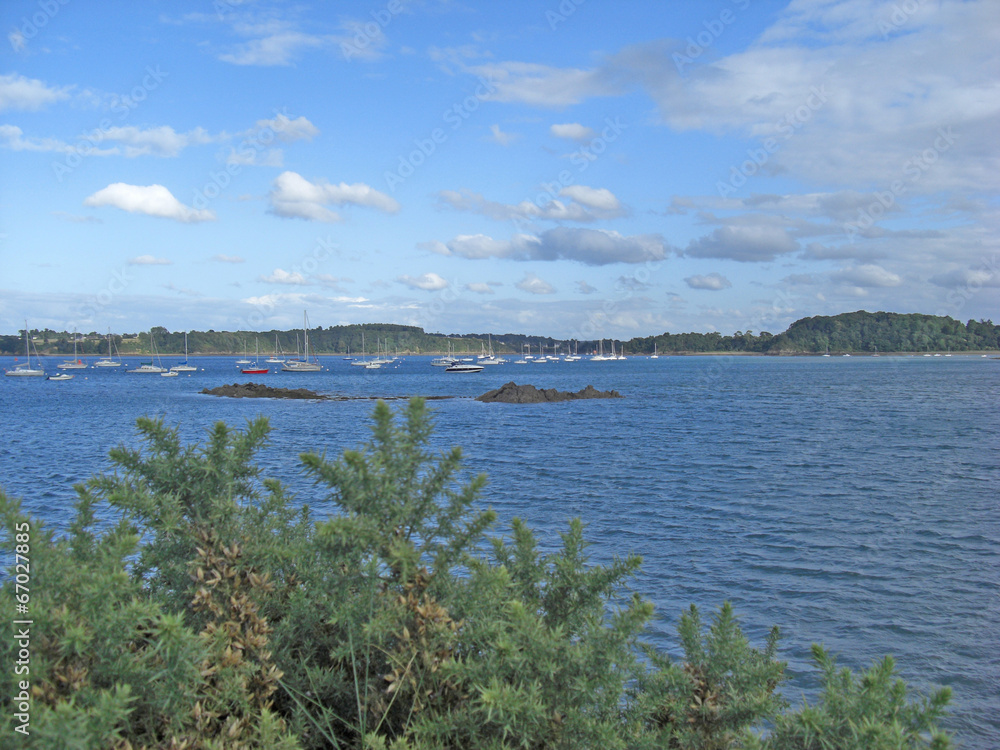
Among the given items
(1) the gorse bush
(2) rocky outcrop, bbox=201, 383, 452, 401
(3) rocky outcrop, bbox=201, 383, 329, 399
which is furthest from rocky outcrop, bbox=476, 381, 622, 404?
(1) the gorse bush

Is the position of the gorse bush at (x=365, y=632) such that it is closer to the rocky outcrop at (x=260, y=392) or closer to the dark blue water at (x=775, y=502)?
the dark blue water at (x=775, y=502)

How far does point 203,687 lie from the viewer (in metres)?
2.73

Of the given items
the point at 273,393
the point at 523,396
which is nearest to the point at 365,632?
the point at 523,396

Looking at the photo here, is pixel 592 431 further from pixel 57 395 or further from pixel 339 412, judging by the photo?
pixel 57 395

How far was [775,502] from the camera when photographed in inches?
870

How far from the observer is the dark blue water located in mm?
11367

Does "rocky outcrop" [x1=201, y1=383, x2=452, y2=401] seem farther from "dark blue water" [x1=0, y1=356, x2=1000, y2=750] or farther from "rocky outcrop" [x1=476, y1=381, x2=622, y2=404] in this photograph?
"dark blue water" [x1=0, y1=356, x2=1000, y2=750]

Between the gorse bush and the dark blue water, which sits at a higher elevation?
the gorse bush

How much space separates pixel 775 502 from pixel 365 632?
852 inches

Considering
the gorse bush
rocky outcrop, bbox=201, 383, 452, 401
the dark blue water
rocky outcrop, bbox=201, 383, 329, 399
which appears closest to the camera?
the gorse bush

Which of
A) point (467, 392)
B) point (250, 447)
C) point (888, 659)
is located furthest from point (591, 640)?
point (467, 392)

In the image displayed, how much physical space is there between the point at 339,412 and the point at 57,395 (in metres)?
51.8

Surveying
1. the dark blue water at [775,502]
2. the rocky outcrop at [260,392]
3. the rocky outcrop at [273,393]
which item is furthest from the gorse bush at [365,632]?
the rocky outcrop at [260,392]

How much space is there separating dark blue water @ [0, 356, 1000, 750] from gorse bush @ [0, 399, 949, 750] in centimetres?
64
